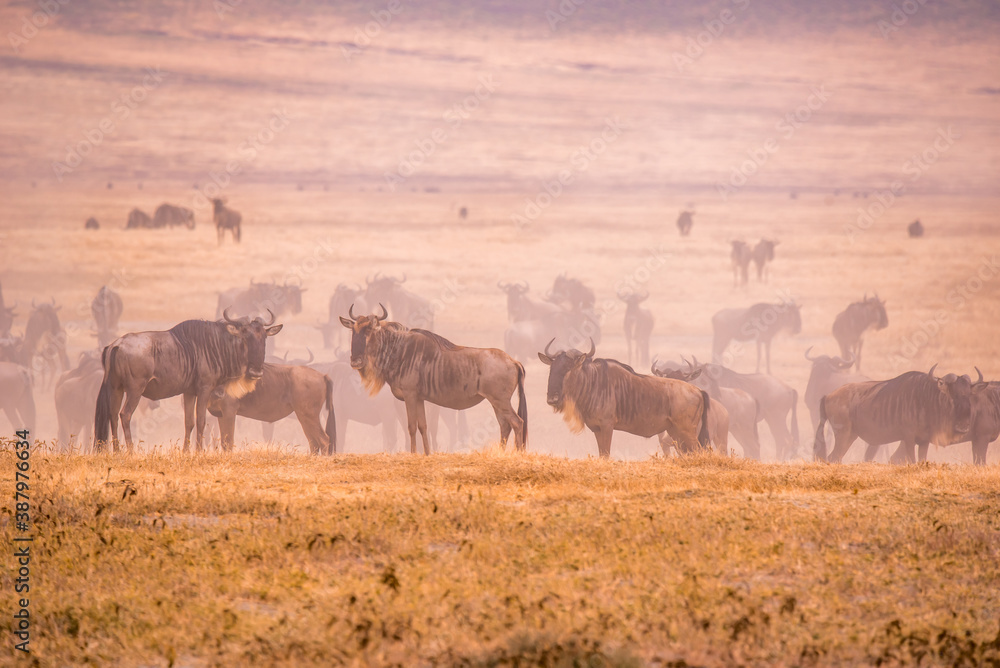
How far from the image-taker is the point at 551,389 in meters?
14.9

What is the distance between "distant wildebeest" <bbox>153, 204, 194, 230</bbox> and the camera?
181ft

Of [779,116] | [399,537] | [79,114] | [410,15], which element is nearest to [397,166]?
[79,114]

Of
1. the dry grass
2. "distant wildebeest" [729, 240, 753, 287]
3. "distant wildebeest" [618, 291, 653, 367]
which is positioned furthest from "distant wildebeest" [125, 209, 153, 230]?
the dry grass

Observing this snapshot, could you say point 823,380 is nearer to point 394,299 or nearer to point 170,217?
point 394,299

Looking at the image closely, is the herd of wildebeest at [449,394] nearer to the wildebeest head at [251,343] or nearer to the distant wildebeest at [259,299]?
the wildebeest head at [251,343]

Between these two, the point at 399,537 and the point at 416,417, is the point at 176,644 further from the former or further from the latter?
A: the point at 416,417

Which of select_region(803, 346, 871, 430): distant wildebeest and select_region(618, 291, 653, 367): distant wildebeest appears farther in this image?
select_region(618, 291, 653, 367): distant wildebeest

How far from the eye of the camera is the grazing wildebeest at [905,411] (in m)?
17.0

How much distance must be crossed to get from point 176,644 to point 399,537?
7.24ft

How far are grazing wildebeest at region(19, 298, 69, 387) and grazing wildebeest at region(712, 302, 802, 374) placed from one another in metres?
19.3

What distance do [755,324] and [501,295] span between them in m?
11.5

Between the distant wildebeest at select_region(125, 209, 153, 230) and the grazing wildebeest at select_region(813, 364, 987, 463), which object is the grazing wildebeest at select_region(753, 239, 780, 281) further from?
the distant wildebeest at select_region(125, 209, 153, 230)

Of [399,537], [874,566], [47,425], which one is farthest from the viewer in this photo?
[47,425]

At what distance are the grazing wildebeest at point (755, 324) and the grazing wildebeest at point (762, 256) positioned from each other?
11449mm
